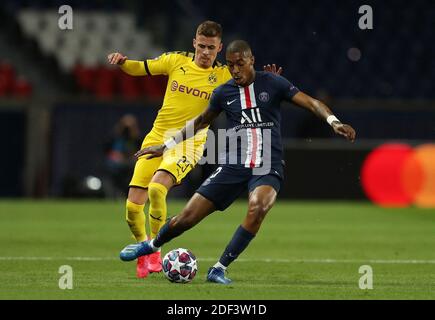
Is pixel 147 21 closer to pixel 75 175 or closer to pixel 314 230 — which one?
pixel 75 175

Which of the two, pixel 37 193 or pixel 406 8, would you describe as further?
pixel 406 8

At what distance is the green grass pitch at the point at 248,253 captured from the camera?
7.93 m

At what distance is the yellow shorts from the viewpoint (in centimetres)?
947

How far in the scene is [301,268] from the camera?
9.84 metres

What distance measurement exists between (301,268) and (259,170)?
1606mm

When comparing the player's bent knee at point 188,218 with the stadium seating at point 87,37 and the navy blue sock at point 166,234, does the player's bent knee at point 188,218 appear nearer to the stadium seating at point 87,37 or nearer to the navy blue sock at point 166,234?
the navy blue sock at point 166,234

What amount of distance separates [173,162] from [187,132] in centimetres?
69

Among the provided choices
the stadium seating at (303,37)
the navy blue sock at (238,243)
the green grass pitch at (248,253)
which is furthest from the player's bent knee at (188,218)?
the stadium seating at (303,37)

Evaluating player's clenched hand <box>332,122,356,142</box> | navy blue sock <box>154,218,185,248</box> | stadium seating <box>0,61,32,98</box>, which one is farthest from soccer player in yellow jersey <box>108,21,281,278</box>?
stadium seating <box>0,61,32,98</box>

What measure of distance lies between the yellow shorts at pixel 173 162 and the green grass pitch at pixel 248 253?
2.74 feet

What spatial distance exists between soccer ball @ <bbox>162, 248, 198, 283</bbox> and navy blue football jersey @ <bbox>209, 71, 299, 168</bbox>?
86cm
